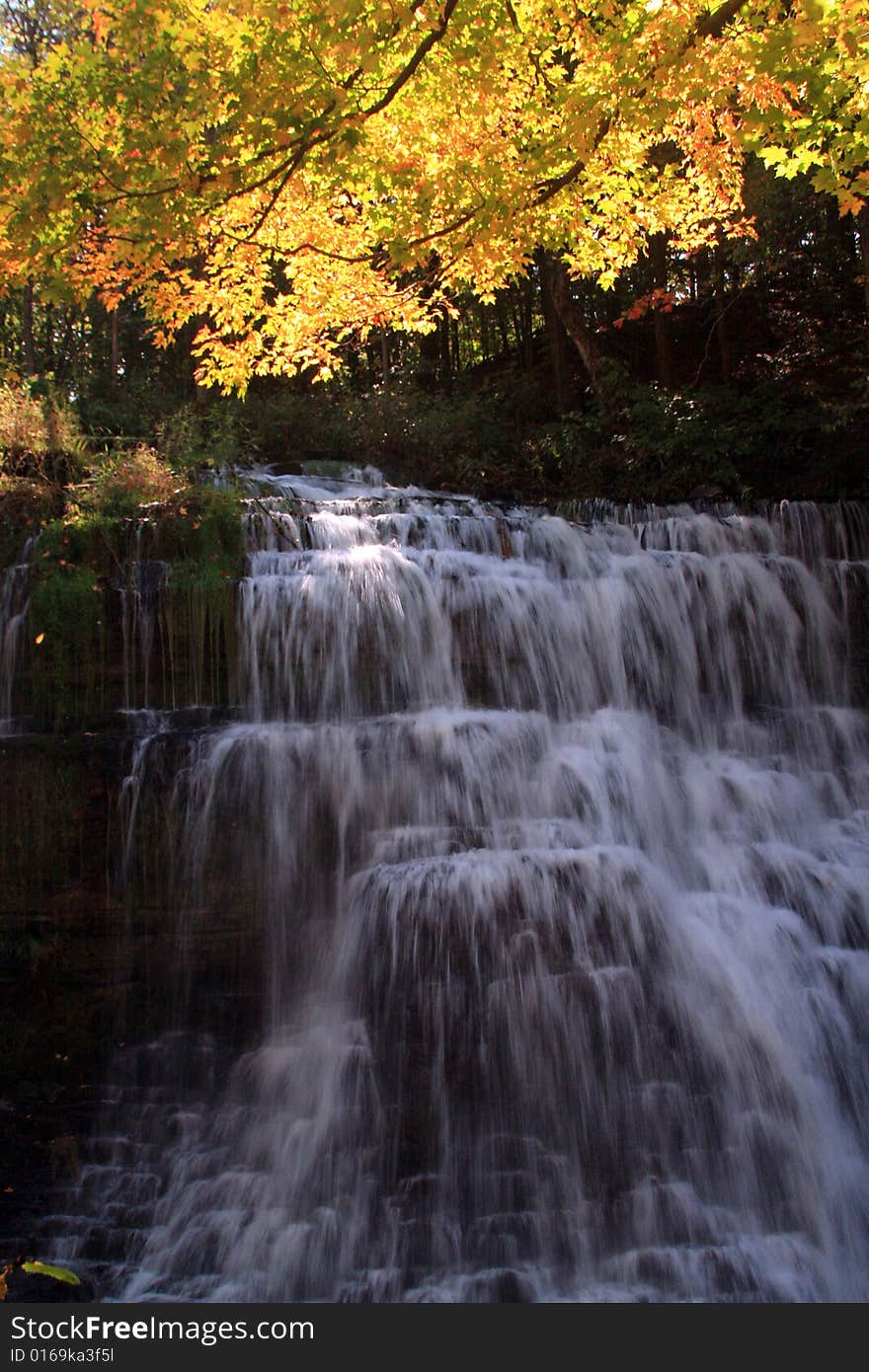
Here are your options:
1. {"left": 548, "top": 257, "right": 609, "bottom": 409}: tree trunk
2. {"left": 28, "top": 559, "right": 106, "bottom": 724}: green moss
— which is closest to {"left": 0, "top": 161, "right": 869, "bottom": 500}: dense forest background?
{"left": 548, "top": 257, "right": 609, "bottom": 409}: tree trunk

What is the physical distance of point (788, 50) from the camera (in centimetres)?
562

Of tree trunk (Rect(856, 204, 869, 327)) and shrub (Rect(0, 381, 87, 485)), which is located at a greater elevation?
tree trunk (Rect(856, 204, 869, 327))

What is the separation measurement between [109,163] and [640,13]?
352cm

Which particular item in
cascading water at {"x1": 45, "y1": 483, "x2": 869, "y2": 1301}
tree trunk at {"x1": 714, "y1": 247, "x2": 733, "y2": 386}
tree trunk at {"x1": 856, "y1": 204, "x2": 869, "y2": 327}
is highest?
tree trunk at {"x1": 714, "y1": 247, "x2": 733, "y2": 386}

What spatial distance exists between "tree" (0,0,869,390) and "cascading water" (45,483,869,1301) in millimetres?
2454

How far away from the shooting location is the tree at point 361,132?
5613 millimetres

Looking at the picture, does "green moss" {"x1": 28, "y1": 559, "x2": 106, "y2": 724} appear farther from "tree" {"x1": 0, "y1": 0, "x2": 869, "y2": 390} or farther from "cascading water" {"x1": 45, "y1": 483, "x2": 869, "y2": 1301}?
"tree" {"x1": 0, "y1": 0, "x2": 869, "y2": 390}

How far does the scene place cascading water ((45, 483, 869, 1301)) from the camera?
560 cm

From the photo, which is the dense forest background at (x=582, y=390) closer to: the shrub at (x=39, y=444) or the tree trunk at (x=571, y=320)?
the shrub at (x=39, y=444)

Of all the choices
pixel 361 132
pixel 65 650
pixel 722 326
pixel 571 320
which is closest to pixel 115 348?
pixel 571 320

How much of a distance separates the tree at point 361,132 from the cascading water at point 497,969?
2.45 m

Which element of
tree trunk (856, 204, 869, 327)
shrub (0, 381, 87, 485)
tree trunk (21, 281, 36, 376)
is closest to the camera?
shrub (0, 381, 87, 485)

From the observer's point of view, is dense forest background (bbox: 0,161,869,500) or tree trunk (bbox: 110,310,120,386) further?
tree trunk (bbox: 110,310,120,386)

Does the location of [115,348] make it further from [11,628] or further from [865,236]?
[11,628]
